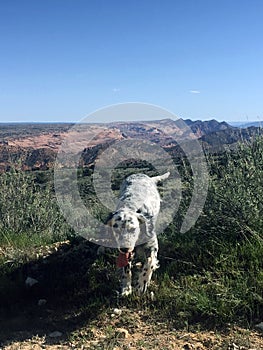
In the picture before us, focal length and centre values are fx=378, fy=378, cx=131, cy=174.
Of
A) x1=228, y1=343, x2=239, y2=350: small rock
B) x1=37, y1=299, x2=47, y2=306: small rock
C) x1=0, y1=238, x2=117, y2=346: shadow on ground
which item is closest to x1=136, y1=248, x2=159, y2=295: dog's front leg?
x1=0, y1=238, x2=117, y2=346: shadow on ground

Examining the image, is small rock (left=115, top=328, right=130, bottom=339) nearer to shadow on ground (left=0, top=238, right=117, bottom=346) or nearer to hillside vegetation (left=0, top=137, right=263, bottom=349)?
hillside vegetation (left=0, top=137, right=263, bottom=349)

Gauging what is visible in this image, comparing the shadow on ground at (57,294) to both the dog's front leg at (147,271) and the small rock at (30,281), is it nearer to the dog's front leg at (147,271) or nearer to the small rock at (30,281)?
the small rock at (30,281)

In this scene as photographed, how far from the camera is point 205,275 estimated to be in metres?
4.68

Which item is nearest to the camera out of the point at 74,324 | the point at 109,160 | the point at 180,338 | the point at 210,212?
the point at 180,338

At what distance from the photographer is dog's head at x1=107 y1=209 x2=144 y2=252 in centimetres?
455

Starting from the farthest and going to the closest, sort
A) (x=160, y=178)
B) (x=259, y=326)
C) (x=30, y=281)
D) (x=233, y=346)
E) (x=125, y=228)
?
(x=160, y=178) → (x=30, y=281) → (x=125, y=228) → (x=259, y=326) → (x=233, y=346)

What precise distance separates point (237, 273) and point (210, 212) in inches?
63.5

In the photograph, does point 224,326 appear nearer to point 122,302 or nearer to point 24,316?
point 122,302

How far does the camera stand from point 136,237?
15.5 feet

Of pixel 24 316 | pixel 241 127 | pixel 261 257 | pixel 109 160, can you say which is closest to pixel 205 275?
pixel 261 257

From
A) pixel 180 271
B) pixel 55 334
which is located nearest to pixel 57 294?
pixel 55 334

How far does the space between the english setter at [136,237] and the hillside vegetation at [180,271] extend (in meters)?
0.21

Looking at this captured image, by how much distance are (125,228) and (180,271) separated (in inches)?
42.7

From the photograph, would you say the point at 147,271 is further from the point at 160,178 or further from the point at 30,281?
the point at 160,178
